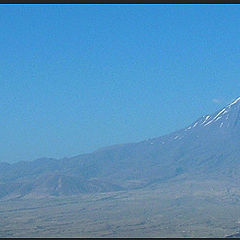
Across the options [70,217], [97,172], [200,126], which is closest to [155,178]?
[97,172]

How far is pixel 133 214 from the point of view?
72.0 metres

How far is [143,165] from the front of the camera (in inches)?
5704

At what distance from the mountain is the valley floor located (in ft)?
36.0

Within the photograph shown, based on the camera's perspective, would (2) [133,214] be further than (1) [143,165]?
No

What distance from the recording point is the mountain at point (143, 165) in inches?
4572

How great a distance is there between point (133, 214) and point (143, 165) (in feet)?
240

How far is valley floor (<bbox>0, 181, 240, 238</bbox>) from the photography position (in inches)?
2186

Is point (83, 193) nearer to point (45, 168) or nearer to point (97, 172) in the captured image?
point (97, 172)

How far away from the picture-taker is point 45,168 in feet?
506

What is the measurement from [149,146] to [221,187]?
→ 195 ft

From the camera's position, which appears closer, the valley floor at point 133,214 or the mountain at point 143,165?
the valley floor at point 133,214

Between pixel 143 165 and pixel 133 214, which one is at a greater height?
pixel 143 165

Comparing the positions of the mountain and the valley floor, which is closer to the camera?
the valley floor

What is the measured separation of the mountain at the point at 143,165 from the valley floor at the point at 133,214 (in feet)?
36.0
